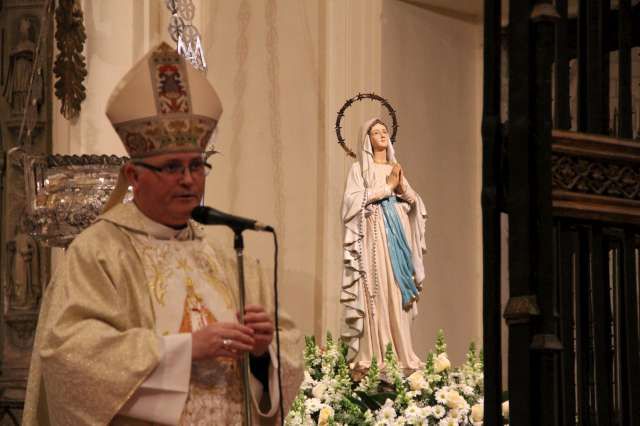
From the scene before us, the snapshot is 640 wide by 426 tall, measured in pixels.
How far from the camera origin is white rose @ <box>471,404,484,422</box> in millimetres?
6355

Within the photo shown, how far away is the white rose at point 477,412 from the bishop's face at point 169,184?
9.27ft

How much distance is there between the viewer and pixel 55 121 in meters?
8.57

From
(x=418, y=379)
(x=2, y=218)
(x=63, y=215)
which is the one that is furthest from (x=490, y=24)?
(x=2, y=218)

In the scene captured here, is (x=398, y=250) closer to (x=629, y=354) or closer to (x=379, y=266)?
(x=379, y=266)

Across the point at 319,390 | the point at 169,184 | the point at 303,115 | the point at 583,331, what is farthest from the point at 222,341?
the point at 303,115

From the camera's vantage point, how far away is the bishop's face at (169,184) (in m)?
3.82

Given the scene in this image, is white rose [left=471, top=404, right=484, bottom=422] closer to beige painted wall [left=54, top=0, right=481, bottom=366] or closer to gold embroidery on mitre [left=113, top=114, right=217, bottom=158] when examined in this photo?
gold embroidery on mitre [left=113, top=114, right=217, bottom=158]

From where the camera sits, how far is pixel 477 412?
6.36 m

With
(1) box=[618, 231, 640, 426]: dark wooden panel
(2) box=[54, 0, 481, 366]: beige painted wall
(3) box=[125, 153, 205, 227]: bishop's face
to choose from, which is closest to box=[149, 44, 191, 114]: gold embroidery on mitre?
(3) box=[125, 153, 205, 227]: bishop's face

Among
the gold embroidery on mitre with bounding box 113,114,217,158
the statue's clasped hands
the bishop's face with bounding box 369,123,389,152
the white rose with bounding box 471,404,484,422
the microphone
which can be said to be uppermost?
the bishop's face with bounding box 369,123,389,152

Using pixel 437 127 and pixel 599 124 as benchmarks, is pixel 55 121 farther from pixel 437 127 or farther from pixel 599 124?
pixel 599 124

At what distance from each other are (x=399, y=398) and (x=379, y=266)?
8.06ft

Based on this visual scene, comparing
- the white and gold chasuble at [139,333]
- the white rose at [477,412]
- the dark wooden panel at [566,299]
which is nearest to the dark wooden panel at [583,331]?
the dark wooden panel at [566,299]

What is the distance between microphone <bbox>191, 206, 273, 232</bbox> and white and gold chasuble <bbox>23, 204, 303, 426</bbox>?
14.2 inches
